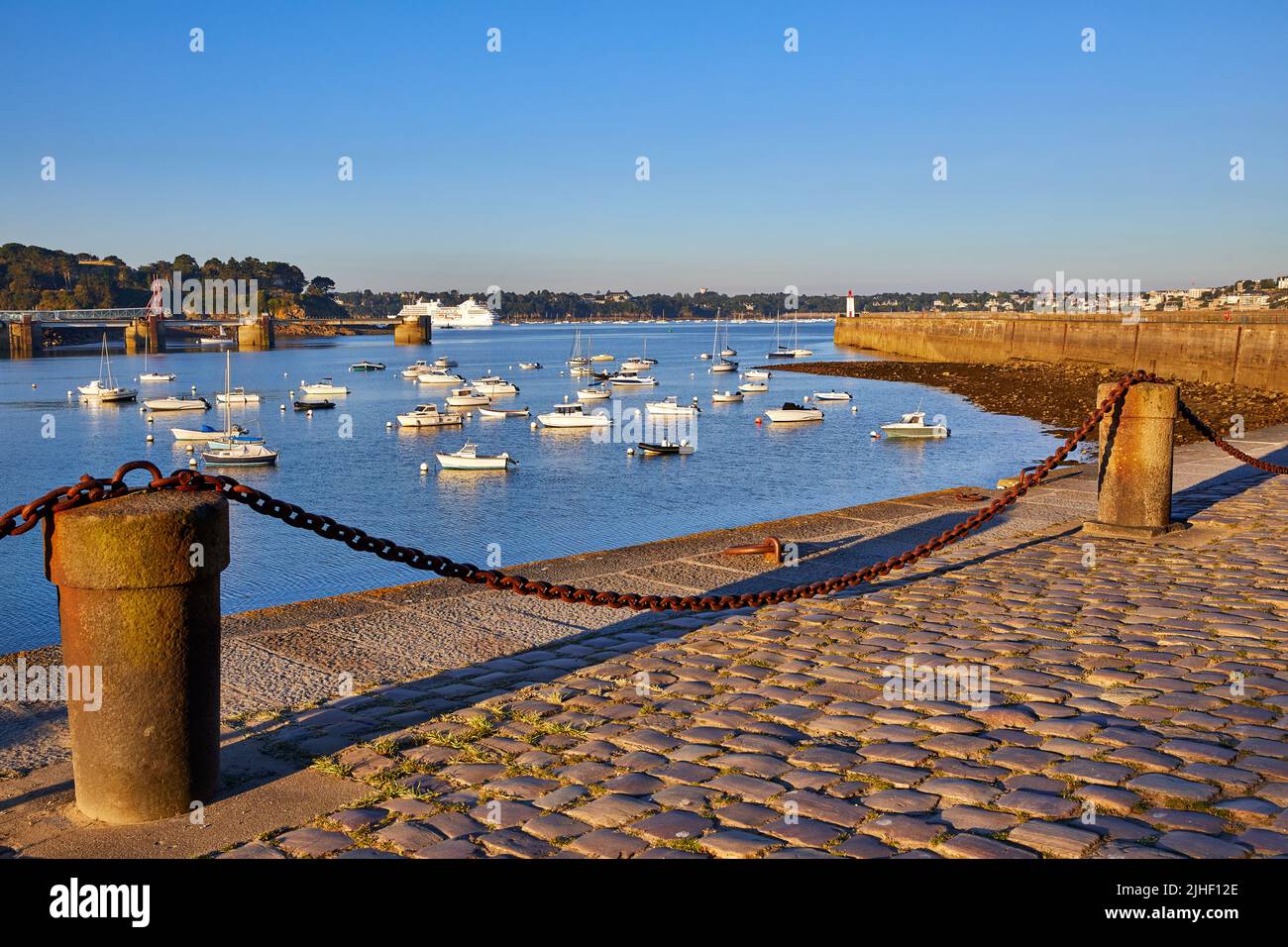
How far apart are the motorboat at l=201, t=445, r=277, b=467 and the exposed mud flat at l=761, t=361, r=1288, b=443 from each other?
29.5 meters

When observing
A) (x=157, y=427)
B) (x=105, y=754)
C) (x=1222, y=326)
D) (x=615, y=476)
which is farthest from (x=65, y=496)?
(x=157, y=427)

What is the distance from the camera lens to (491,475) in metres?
38.0

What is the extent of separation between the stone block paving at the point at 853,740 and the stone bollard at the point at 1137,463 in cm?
226

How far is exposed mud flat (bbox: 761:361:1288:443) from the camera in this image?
34750 millimetres

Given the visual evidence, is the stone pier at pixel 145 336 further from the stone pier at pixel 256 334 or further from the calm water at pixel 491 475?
the calm water at pixel 491 475

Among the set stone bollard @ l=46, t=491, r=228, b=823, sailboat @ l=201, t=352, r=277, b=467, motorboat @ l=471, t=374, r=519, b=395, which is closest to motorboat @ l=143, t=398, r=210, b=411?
motorboat @ l=471, t=374, r=519, b=395

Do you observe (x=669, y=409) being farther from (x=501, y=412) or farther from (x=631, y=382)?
(x=631, y=382)

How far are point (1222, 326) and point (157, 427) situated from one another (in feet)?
166

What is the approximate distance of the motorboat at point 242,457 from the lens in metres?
41.2

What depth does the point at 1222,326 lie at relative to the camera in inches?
1807

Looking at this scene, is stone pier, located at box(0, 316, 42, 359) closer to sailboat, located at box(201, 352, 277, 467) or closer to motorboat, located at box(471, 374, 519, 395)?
motorboat, located at box(471, 374, 519, 395)

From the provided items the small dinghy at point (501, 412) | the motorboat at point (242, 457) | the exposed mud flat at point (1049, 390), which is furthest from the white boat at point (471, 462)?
the small dinghy at point (501, 412)

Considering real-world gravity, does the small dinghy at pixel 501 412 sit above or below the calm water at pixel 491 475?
above
